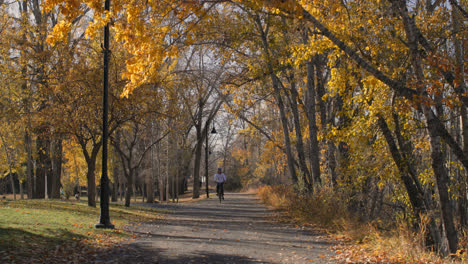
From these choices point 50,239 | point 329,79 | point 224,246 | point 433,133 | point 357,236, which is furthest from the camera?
point 329,79

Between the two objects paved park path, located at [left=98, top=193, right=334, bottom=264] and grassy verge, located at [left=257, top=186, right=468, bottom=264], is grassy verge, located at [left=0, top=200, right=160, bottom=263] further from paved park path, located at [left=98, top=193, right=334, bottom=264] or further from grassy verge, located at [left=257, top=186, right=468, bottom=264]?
grassy verge, located at [left=257, top=186, right=468, bottom=264]

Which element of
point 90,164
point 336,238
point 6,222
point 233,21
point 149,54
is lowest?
point 336,238

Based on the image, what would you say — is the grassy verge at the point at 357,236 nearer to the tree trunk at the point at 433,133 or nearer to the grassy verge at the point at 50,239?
the tree trunk at the point at 433,133

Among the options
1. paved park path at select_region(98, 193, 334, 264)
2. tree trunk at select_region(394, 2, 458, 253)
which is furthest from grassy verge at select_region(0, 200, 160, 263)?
tree trunk at select_region(394, 2, 458, 253)

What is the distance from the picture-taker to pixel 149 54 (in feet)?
28.8

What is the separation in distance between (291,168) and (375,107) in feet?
41.1

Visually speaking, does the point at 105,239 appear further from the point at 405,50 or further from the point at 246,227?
the point at 405,50

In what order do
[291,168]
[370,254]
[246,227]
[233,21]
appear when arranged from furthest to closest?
[291,168] < [233,21] < [246,227] < [370,254]

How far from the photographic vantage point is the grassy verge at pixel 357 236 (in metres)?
7.87

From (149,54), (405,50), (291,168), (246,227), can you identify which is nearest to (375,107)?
(405,50)

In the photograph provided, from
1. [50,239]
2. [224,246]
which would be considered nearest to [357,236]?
[224,246]

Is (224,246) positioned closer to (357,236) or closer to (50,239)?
(357,236)

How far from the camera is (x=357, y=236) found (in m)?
10.3

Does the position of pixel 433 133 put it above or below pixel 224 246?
above
